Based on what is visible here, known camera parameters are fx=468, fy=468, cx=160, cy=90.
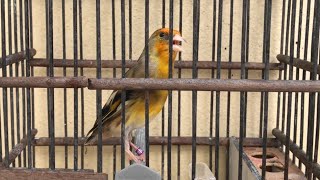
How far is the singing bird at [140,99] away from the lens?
42.7 inches

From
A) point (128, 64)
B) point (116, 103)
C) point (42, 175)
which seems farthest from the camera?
point (128, 64)

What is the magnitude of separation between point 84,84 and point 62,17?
0.74 m

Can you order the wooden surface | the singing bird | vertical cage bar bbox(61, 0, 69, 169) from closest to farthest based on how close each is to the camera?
the wooden surface < the singing bird < vertical cage bar bbox(61, 0, 69, 169)

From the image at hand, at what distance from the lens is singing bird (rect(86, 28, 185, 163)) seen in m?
1.08

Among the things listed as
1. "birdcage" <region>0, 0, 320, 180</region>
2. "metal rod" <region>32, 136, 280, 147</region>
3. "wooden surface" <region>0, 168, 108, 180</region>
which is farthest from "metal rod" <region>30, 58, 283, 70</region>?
"wooden surface" <region>0, 168, 108, 180</region>

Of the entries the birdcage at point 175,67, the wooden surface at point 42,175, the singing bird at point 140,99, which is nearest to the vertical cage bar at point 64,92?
the birdcage at point 175,67

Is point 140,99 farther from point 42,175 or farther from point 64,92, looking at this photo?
point 64,92

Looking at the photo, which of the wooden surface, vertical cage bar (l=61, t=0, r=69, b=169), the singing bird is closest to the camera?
the wooden surface

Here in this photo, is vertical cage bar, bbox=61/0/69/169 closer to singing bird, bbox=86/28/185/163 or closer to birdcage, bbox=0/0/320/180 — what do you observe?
birdcage, bbox=0/0/320/180

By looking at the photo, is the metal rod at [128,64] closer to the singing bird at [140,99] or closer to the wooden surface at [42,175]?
the singing bird at [140,99]

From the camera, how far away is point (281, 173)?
1241 mm

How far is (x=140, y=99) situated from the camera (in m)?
1.09

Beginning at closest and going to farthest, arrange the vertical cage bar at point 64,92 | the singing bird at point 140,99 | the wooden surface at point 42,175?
the wooden surface at point 42,175 → the singing bird at point 140,99 → the vertical cage bar at point 64,92

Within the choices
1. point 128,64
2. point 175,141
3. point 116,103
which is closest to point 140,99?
point 116,103
